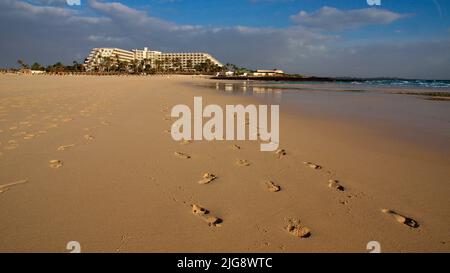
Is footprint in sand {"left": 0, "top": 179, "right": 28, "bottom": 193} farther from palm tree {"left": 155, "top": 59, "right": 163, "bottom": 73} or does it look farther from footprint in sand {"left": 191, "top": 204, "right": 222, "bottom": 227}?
palm tree {"left": 155, "top": 59, "right": 163, "bottom": 73}

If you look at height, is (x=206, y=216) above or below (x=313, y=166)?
below

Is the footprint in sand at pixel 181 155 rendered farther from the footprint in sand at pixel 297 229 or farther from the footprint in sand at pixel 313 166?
the footprint in sand at pixel 297 229

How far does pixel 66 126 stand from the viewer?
648 centimetres

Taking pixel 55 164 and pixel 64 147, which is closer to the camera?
pixel 55 164

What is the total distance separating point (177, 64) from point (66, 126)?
454 ft

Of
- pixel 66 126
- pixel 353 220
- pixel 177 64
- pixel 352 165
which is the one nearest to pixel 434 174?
pixel 352 165

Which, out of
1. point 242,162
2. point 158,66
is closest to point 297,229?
point 242,162

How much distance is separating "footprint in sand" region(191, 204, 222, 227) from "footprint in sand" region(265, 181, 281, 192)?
0.90 m

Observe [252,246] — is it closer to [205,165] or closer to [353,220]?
[353,220]

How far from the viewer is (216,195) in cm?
323

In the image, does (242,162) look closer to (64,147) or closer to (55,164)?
(55,164)

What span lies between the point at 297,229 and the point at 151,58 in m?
180

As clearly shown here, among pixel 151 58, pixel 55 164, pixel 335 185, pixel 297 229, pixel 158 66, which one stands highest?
pixel 151 58
